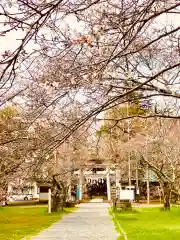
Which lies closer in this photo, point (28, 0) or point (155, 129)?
point (28, 0)

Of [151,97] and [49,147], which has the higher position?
[151,97]

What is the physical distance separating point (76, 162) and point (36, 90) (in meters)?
33.5

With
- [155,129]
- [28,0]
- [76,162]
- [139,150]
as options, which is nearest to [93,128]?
[28,0]

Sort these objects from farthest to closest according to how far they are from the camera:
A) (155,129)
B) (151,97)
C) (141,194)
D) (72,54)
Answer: (141,194) < (155,129) < (151,97) < (72,54)

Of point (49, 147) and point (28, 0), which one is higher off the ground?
point (28, 0)

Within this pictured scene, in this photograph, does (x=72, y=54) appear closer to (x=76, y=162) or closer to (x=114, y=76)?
(x=114, y=76)

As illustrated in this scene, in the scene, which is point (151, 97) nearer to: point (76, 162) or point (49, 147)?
point (49, 147)

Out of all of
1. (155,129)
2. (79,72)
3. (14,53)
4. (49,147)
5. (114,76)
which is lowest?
(49,147)

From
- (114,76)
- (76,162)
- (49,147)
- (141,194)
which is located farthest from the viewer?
(141,194)

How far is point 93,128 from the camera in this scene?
8.57m

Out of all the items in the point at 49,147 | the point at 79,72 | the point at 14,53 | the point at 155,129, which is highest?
the point at 155,129

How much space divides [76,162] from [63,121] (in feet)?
107

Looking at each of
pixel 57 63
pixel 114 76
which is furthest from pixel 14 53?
pixel 114 76

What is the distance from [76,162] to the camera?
41.6 meters
